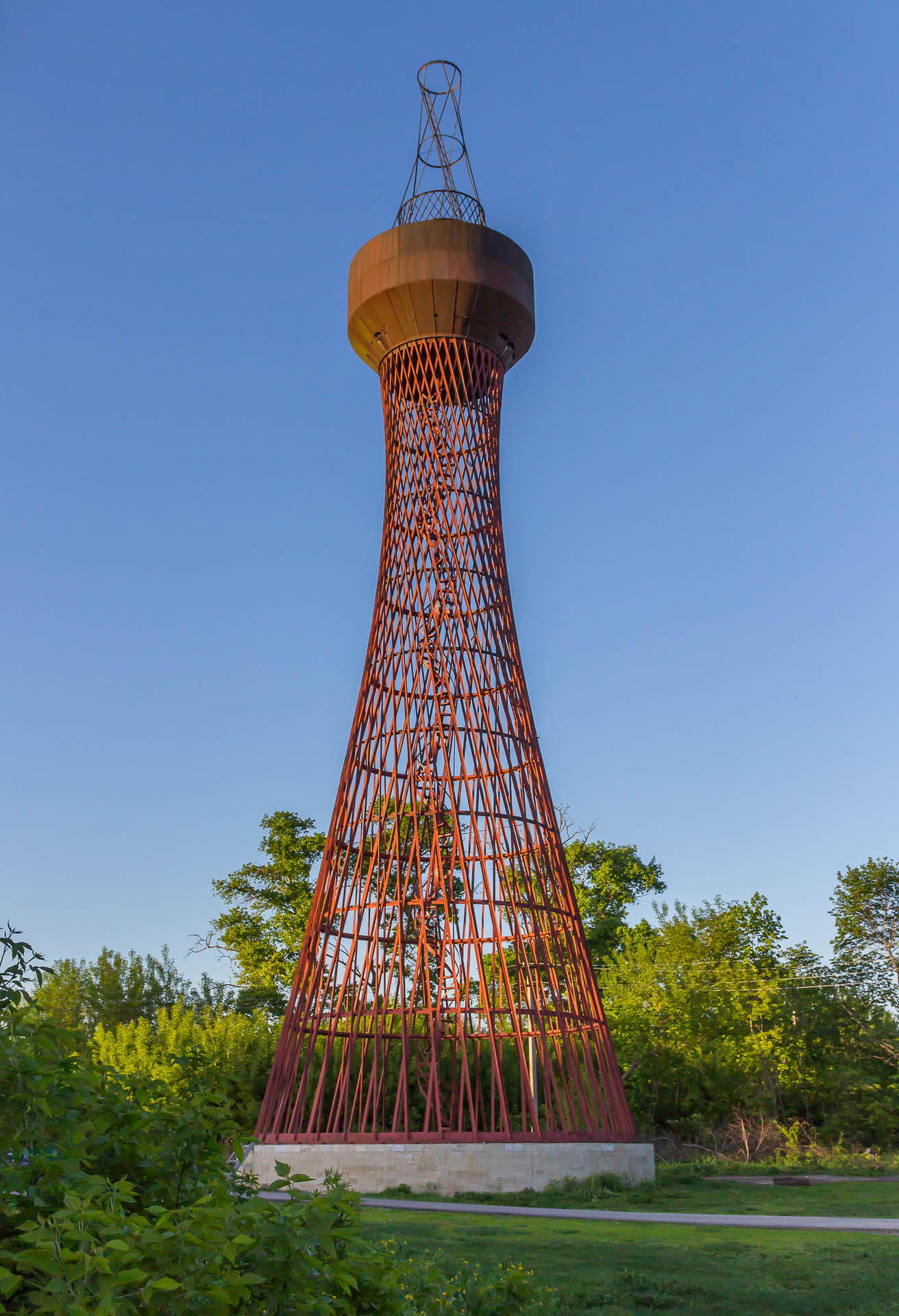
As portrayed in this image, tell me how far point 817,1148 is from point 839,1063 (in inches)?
125

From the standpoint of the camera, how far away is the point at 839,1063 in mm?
21656

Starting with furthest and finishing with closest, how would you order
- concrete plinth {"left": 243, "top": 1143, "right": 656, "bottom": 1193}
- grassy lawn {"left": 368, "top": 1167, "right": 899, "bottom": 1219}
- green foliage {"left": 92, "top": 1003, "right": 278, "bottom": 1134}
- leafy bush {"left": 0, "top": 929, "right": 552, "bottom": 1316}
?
green foliage {"left": 92, "top": 1003, "right": 278, "bottom": 1134} → concrete plinth {"left": 243, "top": 1143, "right": 656, "bottom": 1193} → grassy lawn {"left": 368, "top": 1167, "right": 899, "bottom": 1219} → leafy bush {"left": 0, "top": 929, "right": 552, "bottom": 1316}

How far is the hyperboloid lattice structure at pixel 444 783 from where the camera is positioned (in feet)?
41.3

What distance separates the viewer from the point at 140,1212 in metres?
2.36

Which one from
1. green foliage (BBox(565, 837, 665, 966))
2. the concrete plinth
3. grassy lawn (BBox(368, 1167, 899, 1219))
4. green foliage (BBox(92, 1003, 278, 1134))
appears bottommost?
grassy lawn (BBox(368, 1167, 899, 1219))

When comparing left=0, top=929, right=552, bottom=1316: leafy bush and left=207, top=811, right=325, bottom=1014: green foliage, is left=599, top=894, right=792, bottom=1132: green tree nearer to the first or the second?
left=207, top=811, right=325, bottom=1014: green foliage

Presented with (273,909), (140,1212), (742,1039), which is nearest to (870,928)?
(742,1039)

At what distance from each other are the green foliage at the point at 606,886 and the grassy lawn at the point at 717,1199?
12374mm

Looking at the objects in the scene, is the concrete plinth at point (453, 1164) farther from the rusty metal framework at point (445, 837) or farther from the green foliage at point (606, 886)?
the green foliage at point (606, 886)

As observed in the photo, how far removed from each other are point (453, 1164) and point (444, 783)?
4.75 m

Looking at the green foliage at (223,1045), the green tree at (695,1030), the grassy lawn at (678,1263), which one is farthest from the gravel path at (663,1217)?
the green tree at (695,1030)

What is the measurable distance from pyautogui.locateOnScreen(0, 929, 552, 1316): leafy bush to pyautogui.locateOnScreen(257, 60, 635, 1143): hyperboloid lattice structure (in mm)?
9970

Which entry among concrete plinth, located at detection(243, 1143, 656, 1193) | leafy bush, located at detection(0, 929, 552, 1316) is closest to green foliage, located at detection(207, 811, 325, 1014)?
concrete plinth, located at detection(243, 1143, 656, 1193)

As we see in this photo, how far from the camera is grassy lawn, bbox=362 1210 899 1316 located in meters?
5.51
